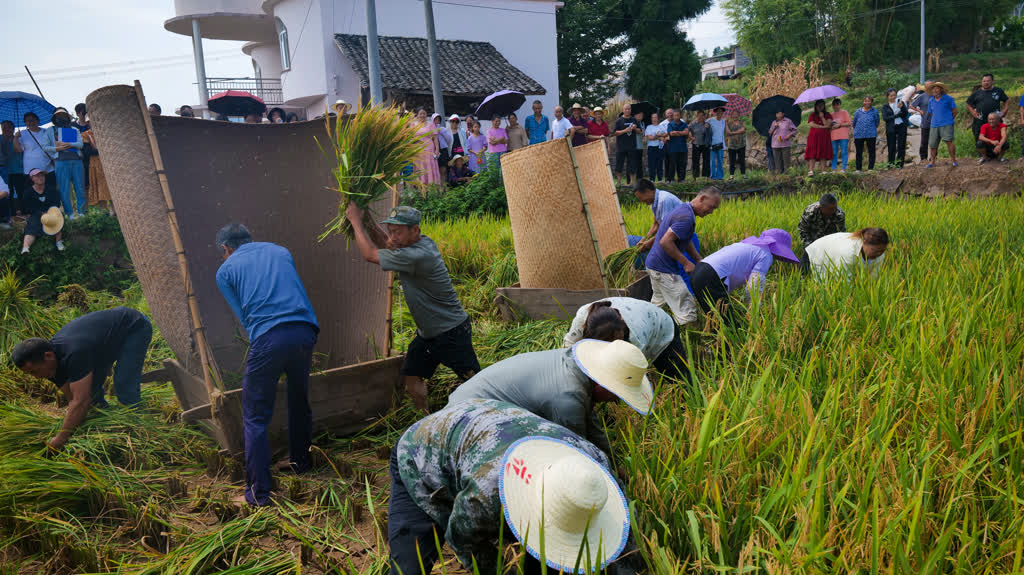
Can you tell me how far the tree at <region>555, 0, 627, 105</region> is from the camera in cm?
2427

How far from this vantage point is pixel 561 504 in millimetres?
1655

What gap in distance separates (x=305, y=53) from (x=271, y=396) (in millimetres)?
19510

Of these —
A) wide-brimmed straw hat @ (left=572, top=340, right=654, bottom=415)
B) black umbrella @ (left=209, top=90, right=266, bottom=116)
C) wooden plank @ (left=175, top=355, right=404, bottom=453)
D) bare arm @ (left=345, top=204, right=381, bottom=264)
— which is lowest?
wooden plank @ (left=175, top=355, right=404, bottom=453)

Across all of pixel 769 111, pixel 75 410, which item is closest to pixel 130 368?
pixel 75 410

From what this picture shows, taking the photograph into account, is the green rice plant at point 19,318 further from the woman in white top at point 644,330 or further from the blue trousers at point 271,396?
the woman in white top at point 644,330

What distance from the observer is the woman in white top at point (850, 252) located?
4574mm

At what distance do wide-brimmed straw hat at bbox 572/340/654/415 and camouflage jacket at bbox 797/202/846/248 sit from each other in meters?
4.22

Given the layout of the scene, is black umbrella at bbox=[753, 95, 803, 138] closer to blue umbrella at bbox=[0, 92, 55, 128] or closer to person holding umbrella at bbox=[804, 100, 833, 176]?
person holding umbrella at bbox=[804, 100, 833, 176]

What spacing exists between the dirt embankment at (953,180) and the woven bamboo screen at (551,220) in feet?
22.2

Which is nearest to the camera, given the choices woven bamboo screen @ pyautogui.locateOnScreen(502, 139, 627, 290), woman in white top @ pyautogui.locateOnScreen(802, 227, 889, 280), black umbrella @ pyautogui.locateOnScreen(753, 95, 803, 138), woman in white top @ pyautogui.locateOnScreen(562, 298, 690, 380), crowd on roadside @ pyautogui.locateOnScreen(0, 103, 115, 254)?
woman in white top @ pyautogui.locateOnScreen(562, 298, 690, 380)

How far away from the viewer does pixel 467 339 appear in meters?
4.18

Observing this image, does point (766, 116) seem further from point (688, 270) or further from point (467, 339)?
point (467, 339)

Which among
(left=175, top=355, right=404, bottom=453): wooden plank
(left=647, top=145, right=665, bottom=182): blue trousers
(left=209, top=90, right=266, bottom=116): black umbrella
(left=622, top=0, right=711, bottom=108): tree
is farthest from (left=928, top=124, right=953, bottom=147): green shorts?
(left=622, top=0, right=711, bottom=108): tree

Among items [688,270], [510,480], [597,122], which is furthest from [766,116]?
[510,480]
